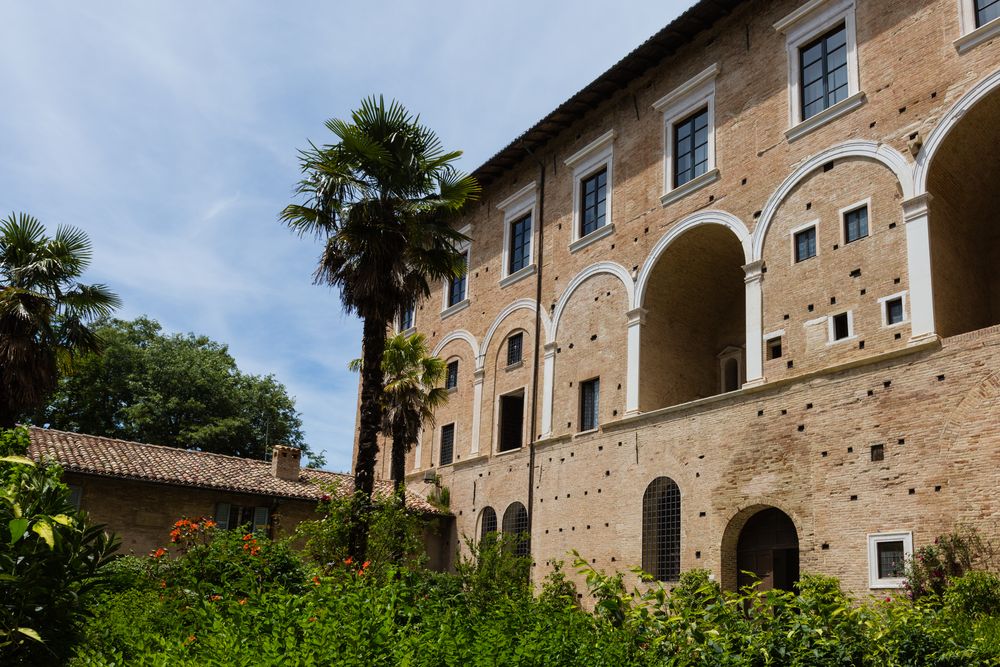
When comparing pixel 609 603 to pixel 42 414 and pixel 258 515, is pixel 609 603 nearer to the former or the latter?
pixel 258 515

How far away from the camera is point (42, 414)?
37.8 m

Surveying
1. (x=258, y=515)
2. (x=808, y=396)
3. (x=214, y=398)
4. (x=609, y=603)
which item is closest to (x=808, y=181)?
(x=808, y=396)

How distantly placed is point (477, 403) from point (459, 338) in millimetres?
2601

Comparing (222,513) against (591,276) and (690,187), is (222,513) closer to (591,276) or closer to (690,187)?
(591,276)

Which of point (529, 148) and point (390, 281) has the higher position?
point (529, 148)

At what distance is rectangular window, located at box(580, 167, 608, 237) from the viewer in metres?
24.2

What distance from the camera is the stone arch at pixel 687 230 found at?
63.7ft

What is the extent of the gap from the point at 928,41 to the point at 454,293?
16.8 meters

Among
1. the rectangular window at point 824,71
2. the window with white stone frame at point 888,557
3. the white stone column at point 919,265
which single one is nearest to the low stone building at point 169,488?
the window with white stone frame at point 888,557

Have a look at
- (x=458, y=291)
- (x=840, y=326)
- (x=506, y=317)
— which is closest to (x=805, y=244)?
(x=840, y=326)

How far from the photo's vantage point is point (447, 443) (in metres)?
28.7

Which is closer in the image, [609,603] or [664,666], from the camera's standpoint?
[664,666]

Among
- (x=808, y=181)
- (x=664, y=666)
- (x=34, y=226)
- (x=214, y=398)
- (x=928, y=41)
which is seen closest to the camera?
(x=664, y=666)

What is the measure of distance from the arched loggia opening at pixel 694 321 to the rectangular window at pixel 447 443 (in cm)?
842
